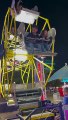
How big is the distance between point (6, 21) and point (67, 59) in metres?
38.4

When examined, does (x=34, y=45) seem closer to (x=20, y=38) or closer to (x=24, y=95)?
(x=20, y=38)

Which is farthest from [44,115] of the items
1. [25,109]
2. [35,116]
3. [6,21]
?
[6,21]

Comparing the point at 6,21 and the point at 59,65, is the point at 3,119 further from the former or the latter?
the point at 59,65

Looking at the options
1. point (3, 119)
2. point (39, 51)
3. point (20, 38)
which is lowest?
point (3, 119)

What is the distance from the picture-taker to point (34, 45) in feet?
29.9

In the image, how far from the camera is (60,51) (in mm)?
44812

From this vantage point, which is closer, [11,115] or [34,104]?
[11,115]

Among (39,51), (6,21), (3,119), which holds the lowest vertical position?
(3,119)

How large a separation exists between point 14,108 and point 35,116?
36.1 inches

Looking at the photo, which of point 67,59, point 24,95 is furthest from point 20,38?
point 67,59

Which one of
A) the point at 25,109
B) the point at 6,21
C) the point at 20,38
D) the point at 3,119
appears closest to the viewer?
the point at 3,119

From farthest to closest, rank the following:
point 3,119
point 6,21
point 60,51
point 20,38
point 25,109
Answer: point 60,51, point 6,21, point 20,38, point 25,109, point 3,119

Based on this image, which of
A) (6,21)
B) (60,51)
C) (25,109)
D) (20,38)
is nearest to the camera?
(25,109)

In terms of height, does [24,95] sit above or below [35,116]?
above
